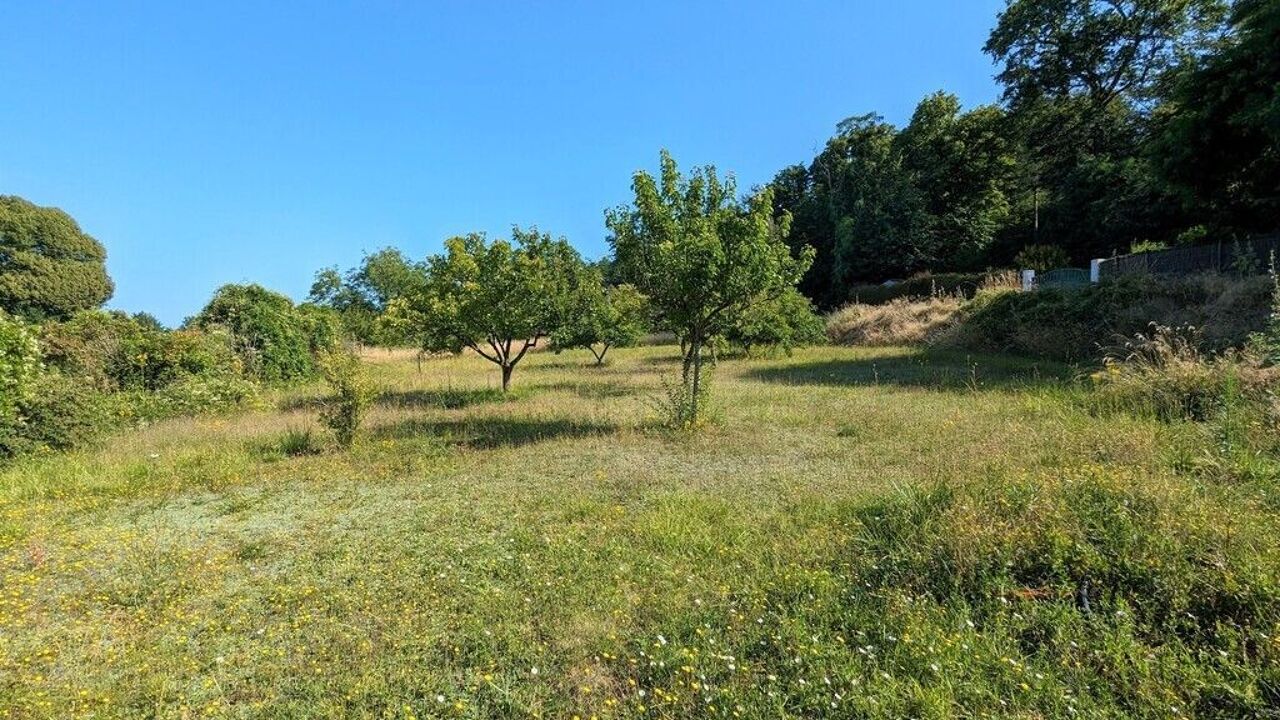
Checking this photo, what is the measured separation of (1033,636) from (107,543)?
730 centimetres

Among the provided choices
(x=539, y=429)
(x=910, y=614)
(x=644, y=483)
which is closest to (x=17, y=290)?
(x=539, y=429)

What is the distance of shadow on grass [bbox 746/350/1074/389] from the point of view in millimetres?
11311

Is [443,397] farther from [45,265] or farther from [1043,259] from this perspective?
[45,265]

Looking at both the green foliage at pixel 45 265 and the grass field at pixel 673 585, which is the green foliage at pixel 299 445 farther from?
the green foliage at pixel 45 265

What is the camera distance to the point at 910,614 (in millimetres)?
3078

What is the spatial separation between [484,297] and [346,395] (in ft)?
16.0

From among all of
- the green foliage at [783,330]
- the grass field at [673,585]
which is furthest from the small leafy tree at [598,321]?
the grass field at [673,585]

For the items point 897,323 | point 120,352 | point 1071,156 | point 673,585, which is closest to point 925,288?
point 897,323

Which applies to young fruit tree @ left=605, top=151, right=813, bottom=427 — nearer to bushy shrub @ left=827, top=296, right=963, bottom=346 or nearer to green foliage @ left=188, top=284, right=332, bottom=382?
→ green foliage @ left=188, top=284, right=332, bottom=382

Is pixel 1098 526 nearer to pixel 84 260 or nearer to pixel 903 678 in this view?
pixel 903 678

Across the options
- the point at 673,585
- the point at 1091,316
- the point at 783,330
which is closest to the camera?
the point at 673,585

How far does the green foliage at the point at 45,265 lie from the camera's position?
108 feet

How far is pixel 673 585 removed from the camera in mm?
3734

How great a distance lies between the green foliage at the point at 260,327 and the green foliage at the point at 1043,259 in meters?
30.5
